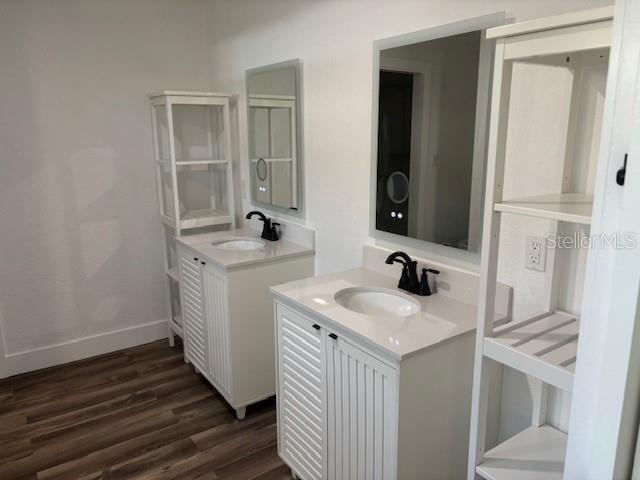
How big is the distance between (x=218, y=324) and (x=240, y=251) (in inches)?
16.4

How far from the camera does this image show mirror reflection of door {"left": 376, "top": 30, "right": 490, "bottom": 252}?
1.73 metres

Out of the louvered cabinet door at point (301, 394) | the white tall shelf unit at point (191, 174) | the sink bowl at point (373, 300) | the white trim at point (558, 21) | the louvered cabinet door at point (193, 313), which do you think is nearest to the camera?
the white trim at point (558, 21)

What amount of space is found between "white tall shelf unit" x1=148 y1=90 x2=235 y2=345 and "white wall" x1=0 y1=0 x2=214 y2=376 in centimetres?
10

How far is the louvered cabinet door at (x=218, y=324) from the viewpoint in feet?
8.30

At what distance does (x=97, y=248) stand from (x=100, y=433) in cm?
132

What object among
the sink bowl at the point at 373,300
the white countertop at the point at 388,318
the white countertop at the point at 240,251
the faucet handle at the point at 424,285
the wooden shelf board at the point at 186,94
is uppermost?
the wooden shelf board at the point at 186,94

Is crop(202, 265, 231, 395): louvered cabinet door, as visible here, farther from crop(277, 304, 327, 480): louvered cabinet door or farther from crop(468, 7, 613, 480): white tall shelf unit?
crop(468, 7, 613, 480): white tall shelf unit

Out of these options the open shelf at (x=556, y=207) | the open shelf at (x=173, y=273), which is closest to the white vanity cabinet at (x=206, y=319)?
the open shelf at (x=173, y=273)

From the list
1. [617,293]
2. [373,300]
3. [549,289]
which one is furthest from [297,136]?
[617,293]

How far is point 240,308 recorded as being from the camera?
2514mm

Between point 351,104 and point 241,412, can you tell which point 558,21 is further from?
point 241,412

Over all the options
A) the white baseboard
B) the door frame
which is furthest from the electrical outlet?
the white baseboard

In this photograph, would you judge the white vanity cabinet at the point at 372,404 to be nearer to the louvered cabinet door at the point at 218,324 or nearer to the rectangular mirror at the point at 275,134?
the louvered cabinet door at the point at 218,324

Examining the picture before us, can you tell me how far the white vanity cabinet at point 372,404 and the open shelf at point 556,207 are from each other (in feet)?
1.70
